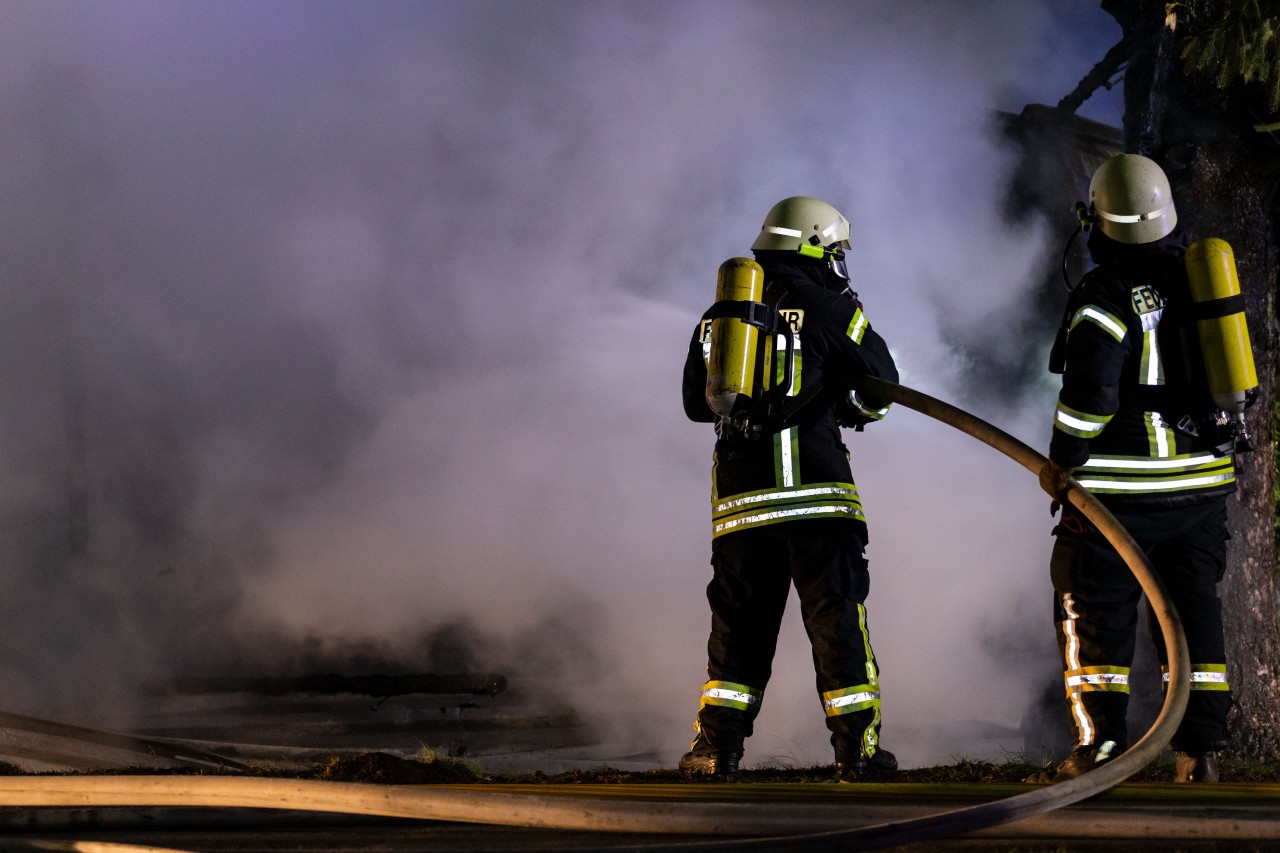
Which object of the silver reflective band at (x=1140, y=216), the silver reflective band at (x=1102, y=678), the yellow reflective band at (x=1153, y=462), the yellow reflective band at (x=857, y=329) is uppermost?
the silver reflective band at (x=1140, y=216)

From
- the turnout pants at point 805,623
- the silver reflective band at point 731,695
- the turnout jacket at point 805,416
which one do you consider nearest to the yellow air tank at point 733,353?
the turnout jacket at point 805,416

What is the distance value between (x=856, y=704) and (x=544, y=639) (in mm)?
4031

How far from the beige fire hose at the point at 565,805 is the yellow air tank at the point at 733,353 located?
1.71 m

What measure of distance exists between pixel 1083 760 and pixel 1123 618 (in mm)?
472

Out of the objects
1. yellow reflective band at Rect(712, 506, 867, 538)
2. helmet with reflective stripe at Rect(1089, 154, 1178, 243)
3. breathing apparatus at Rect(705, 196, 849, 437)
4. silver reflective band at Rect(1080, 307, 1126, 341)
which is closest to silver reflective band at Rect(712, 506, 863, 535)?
yellow reflective band at Rect(712, 506, 867, 538)

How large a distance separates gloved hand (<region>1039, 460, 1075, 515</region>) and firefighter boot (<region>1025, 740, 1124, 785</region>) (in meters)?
0.73

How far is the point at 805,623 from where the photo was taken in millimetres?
3760

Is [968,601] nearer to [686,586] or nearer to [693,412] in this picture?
[686,586]

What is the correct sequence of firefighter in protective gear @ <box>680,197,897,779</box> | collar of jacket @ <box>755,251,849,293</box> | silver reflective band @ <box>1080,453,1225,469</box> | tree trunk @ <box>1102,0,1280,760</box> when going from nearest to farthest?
silver reflective band @ <box>1080,453,1225,469</box>, firefighter in protective gear @ <box>680,197,897,779</box>, collar of jacket @ <box>755,251,849,293</box>, tree trunk @ <box>1102,0,1280,760</box>

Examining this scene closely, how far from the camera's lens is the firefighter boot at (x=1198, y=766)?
3.60 meters

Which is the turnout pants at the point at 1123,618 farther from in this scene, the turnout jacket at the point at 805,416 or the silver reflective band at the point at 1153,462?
the turnout jacket at the point at 805,416

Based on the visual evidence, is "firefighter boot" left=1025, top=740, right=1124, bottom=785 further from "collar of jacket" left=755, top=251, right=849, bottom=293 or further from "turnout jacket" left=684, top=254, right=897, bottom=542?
"collar of jacket" left=755, top=251, right=849, bottom=293

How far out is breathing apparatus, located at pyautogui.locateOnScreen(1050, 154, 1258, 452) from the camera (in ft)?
11.3

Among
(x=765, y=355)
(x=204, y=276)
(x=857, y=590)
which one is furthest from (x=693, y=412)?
(x=204, y=276)
